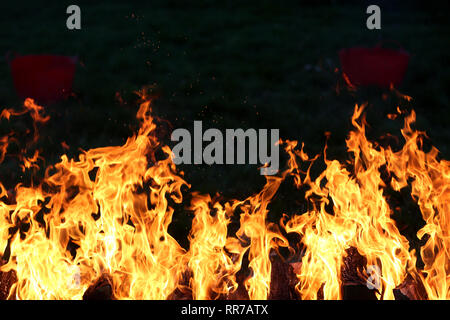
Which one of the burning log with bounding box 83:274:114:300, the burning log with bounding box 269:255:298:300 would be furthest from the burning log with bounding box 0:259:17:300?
the burning log with bounding box 269:255:298:300

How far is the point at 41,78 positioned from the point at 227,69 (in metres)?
2.41

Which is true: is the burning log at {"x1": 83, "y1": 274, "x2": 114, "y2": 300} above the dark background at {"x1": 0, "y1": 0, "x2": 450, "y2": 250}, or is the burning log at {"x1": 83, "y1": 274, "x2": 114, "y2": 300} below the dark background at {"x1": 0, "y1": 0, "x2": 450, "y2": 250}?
below

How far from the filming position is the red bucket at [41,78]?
5688 millimetres

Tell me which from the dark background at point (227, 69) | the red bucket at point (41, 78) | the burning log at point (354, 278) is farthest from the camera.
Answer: the red bucket at point (41, 78)

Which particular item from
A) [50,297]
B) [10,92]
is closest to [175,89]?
[10,92]

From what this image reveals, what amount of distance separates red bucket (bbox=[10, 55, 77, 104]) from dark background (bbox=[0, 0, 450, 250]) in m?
0.16

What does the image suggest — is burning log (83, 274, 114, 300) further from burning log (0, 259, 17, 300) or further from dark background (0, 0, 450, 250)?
dark background (0, 0, 450, 250)

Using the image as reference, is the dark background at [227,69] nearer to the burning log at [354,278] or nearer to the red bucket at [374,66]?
the red bucket at [374,66]

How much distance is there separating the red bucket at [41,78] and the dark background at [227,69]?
0.52 ft

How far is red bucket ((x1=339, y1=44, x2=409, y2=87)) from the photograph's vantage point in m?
6.14

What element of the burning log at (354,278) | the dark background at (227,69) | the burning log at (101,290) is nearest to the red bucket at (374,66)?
the dark background at (227,69)

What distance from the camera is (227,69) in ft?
22.9

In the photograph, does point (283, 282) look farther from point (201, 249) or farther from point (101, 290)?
point (101, 290)

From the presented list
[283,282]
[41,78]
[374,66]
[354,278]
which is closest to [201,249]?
[283,282]
